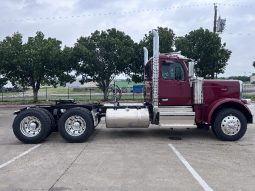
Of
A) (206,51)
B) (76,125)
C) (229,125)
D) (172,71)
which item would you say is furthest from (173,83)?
(206,51)

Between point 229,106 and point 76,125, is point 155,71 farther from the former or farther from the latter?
point 76,125

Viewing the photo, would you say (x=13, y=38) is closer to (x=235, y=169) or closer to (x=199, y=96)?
(x=199, y=96)

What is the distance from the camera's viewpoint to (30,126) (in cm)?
1234

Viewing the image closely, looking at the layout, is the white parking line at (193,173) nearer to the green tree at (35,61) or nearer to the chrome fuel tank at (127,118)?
the chrome fuel tank at (127,118)

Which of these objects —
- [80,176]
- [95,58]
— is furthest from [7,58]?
[80,176]

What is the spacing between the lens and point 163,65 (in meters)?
12.8

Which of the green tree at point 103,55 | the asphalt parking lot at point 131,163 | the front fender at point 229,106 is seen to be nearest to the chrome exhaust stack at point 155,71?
the asphalt parking lot at point 131,163

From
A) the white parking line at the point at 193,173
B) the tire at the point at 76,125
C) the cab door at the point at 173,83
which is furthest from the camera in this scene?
the cab door at the point at 173,83

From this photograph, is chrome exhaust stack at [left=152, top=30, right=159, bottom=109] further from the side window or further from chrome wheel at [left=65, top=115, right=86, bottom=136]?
chrome wheel at [left=65, top=115, right=86, bottom=136]

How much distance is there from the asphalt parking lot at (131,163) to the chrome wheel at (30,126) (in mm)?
413

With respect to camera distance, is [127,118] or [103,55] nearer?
[127,118]

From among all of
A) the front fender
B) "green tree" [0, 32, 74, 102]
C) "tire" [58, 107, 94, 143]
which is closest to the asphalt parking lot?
"tire" [58, 107, 94, 143]

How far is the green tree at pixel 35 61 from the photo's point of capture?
1192 inches

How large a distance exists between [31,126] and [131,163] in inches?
172
